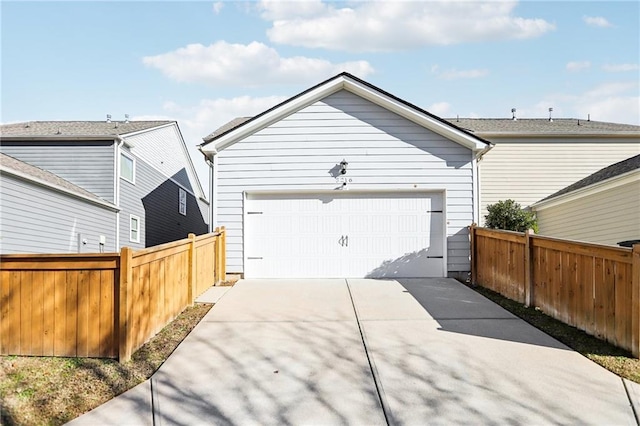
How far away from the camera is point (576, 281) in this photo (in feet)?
17.5

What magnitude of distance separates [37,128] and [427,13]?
1512cm

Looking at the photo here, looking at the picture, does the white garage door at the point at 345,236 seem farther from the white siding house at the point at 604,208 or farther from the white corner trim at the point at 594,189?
the white siding house at the point at 604,208

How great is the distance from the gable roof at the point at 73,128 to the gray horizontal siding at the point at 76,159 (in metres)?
0.32

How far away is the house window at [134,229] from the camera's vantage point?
16.9 meters

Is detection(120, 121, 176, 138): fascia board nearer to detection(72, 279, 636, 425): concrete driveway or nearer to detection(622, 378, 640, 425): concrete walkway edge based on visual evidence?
detection(72, 279, 636, 425): concrete driveway

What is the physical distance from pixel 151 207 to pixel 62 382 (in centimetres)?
1623

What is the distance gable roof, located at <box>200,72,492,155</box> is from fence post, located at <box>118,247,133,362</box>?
561 cm

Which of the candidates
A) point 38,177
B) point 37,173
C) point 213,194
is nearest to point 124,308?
point 213,194

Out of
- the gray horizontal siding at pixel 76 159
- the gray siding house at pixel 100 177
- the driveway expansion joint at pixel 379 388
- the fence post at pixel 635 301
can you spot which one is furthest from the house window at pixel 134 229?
the fence post at pixel 635 301

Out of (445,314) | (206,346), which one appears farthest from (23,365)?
(445,314)

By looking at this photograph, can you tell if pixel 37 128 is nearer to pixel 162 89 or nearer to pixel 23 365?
pixel 162 89

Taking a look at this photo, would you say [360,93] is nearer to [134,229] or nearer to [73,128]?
[134,229]

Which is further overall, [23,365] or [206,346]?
[206,346]

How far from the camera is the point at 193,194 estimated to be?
1007 inches
